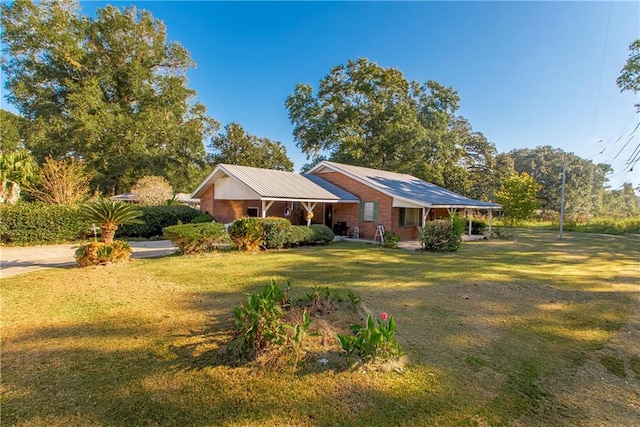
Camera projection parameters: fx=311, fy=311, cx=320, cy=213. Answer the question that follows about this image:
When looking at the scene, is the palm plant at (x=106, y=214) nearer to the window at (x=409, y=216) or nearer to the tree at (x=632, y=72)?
the window at (x=409, y=216)

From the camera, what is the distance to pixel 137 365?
3633 millimetres

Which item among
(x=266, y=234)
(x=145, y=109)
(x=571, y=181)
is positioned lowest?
(x=266, y=234)

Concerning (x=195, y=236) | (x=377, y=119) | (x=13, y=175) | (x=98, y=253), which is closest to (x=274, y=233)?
(x=195, y=236)

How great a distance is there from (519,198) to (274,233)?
18.8 metres

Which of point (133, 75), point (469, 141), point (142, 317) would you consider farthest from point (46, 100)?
point (469, 141)

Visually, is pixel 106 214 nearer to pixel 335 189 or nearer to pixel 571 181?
pixel 335 189

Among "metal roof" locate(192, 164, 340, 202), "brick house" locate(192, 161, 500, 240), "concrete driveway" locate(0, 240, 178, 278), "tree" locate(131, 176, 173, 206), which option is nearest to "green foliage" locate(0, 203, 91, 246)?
"concrete driveway" locate(0, 240, 178, 278)

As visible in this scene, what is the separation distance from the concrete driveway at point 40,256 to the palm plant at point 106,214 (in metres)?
1.42

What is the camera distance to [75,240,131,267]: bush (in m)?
8.88

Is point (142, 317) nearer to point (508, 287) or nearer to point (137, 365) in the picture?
point (137, 365)

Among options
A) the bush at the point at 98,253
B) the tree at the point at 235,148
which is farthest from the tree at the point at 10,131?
the bush at the point at 98,253

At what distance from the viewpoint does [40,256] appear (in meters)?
11.0

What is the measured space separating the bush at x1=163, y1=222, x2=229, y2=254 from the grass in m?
3.04

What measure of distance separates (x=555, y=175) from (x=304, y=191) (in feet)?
144
